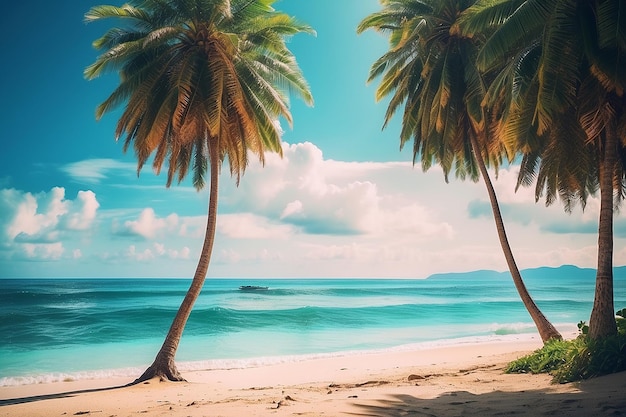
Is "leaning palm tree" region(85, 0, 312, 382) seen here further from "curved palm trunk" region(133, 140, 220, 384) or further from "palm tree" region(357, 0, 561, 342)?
"palm tree" region(357, 0, 561, 342)

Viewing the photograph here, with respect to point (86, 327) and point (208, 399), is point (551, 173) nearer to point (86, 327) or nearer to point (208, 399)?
point (208, 399)

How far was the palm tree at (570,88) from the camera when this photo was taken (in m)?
8.79

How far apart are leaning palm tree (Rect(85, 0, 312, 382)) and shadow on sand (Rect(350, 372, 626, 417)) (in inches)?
296

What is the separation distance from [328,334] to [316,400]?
67.6ft

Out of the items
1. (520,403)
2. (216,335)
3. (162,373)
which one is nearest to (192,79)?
(162,373)

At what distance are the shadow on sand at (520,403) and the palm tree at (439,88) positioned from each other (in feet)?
20.8

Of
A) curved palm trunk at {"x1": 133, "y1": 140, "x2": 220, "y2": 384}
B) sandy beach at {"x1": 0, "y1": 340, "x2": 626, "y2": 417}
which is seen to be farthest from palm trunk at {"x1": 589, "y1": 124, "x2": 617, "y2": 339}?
curved palm trunk at {"x1": 133, "y1": 140, "x2": 220, "y2": 384}

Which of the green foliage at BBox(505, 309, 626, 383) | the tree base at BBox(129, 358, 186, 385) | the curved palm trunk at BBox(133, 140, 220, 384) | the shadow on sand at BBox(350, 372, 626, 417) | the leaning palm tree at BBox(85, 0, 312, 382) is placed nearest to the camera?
the shadow on sand at BBox(350, 372, 626, 417)

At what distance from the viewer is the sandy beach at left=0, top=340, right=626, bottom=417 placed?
6336 mm

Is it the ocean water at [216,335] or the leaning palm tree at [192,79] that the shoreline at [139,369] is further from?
the leaning palm tree at [192,79]

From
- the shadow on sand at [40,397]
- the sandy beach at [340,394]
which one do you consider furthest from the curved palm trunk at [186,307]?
the shadow on sand at [40,397]

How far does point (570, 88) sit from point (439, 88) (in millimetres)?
5324

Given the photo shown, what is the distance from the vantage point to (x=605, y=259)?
9500 millimetres

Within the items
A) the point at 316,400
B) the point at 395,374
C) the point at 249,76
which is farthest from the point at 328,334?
the point at 316,400
